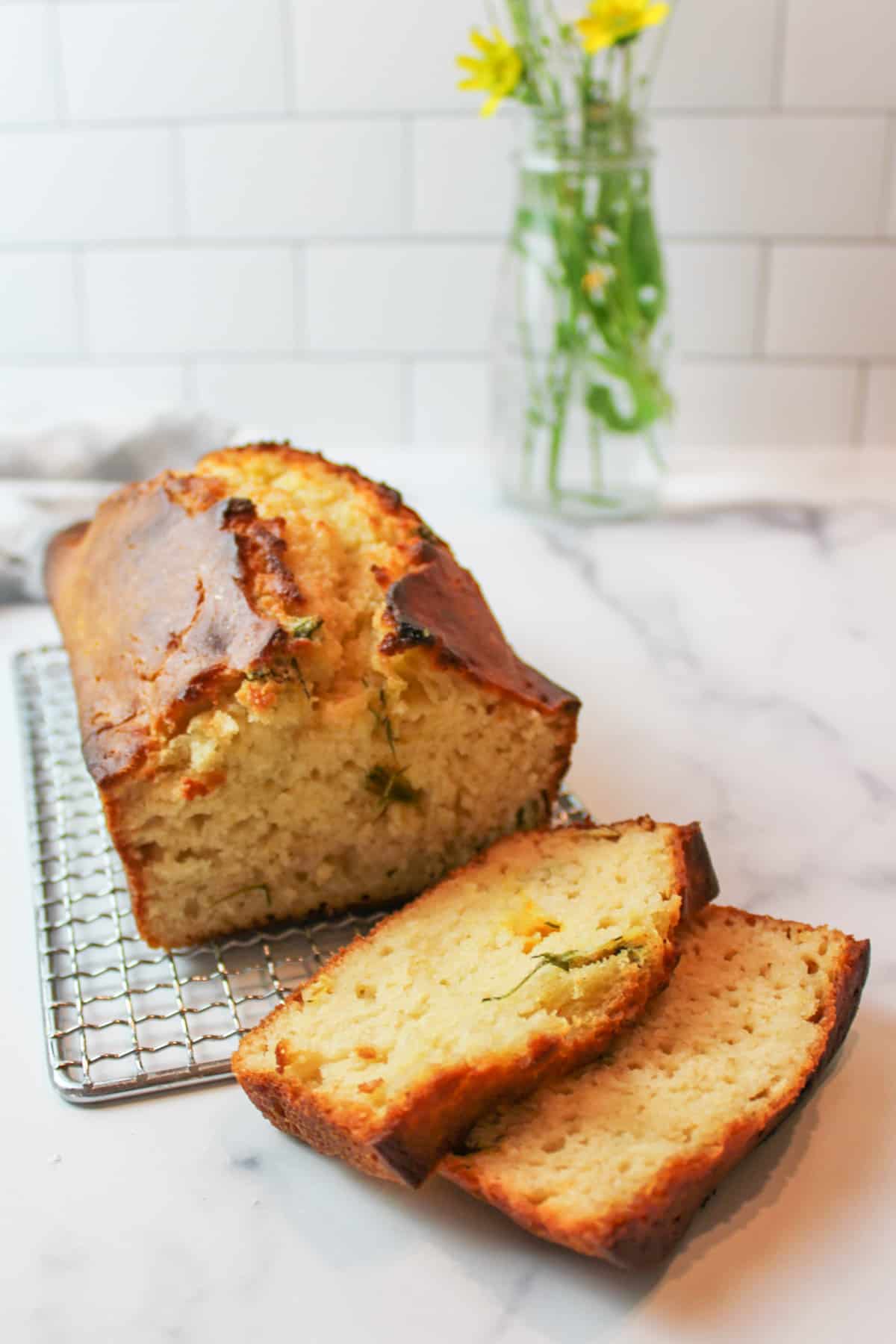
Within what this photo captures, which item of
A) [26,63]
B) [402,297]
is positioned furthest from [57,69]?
[402,297]

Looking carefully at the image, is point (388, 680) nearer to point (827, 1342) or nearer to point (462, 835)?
point (462, 835)

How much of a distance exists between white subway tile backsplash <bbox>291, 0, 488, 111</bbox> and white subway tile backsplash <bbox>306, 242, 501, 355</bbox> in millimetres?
348

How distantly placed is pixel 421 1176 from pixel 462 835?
0.62m

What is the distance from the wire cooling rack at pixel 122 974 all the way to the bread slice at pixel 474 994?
5.1 inches

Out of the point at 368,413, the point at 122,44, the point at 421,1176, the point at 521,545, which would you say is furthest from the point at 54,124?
the point at 421,1176

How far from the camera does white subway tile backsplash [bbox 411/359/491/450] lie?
12.0 feet

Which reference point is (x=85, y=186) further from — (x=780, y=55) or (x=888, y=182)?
(x=888, y=182)

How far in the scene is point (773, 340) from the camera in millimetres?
3523

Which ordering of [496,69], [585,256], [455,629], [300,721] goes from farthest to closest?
[585,256] < [496,69] < [455,629] < [300,721]

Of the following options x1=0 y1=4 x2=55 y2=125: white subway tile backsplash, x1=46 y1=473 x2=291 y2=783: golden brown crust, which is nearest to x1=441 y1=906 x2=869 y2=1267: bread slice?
x1=46 y1=473 x2=291 y2=783: golden brown crust

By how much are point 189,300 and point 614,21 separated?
4.61ft

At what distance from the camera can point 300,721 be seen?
170 centimetres

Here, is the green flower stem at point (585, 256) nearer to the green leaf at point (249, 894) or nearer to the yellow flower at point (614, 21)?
the yellow flower at point (614, 21)

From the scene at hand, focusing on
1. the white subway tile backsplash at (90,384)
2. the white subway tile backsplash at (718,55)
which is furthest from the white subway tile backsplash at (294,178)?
the white subway tile backsplash at (718,55)
